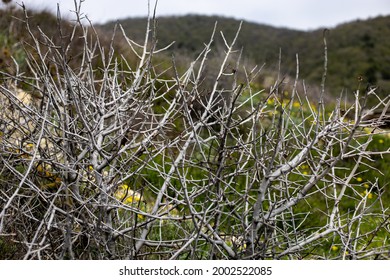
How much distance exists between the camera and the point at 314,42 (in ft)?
118

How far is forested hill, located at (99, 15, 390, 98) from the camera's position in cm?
2736

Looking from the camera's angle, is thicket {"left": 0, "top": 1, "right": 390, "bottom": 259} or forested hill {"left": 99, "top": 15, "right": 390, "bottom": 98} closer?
thicket {"left": 0, "top": 1, "right": 390, "bottom": 259}

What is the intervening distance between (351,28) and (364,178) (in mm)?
31497

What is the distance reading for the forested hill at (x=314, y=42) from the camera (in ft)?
89.8

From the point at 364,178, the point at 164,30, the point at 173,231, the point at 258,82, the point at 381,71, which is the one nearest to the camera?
the point at 173,231

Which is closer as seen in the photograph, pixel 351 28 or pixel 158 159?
pixel 158 159

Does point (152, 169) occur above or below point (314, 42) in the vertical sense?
above

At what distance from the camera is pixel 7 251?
2.60 metres

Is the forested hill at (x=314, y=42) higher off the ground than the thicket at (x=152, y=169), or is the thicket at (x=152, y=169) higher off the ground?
the thicket at (x=152, y=169)

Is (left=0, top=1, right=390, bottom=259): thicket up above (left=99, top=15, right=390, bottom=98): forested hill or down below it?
above

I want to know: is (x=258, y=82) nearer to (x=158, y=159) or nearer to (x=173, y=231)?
(x=158, y=159)

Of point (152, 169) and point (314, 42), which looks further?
point (314, 42)

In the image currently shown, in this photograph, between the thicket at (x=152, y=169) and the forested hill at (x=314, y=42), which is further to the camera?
the forested hill at (x=314, y=42)
